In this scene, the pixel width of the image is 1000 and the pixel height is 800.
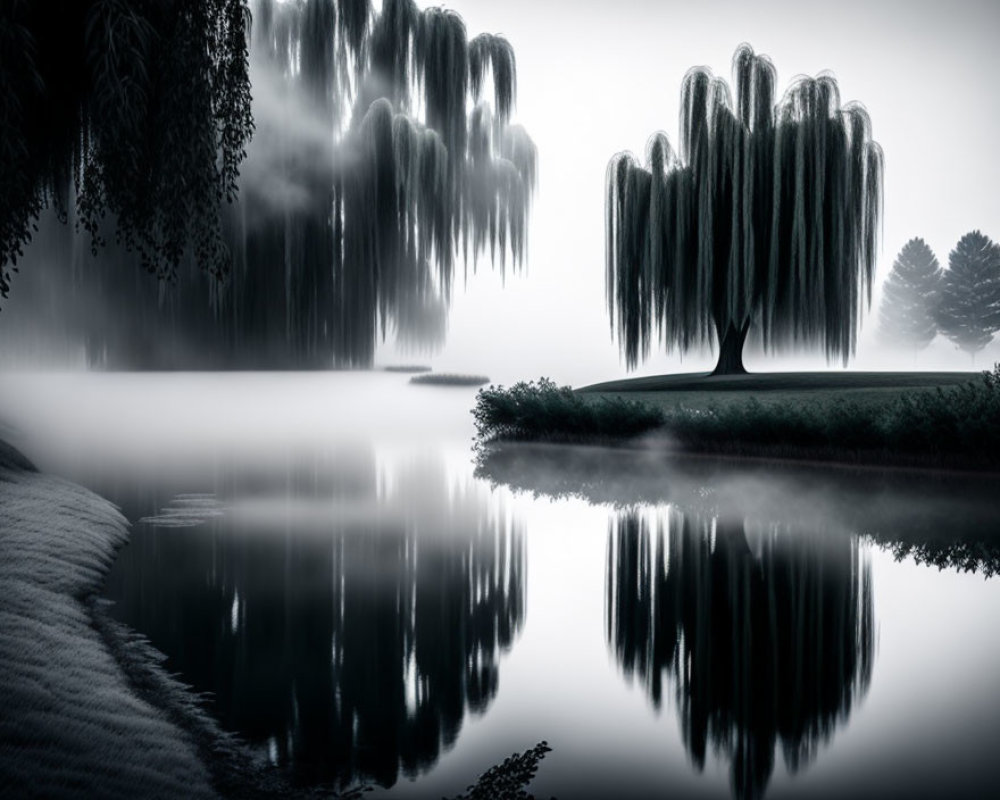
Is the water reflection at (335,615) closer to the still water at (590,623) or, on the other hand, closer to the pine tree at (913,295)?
the still water at (590,623)

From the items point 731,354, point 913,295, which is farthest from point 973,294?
point 731,354

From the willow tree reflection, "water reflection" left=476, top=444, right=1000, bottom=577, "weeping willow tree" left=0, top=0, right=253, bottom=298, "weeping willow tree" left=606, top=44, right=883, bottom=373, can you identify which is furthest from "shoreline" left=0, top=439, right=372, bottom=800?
"weeping willow tree" left=606, top=44, right=883, bottom=373

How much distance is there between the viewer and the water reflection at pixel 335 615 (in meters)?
5.00

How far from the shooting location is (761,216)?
21812mm

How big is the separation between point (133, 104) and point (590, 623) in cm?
521

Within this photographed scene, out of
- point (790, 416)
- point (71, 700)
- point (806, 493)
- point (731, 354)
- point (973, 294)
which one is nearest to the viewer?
point (71, 700)

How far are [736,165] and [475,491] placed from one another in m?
11.5

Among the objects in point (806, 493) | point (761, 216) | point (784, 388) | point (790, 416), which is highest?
point (761, 216)

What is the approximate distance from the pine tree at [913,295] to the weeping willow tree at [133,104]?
6969cm

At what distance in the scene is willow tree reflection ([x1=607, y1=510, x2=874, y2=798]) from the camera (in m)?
5.03

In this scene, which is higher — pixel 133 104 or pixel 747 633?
pixel 133 104

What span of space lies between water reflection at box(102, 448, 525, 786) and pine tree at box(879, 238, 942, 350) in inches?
2495

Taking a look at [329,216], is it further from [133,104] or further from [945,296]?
[945,296]

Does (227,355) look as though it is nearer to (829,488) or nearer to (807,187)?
(829,488)
